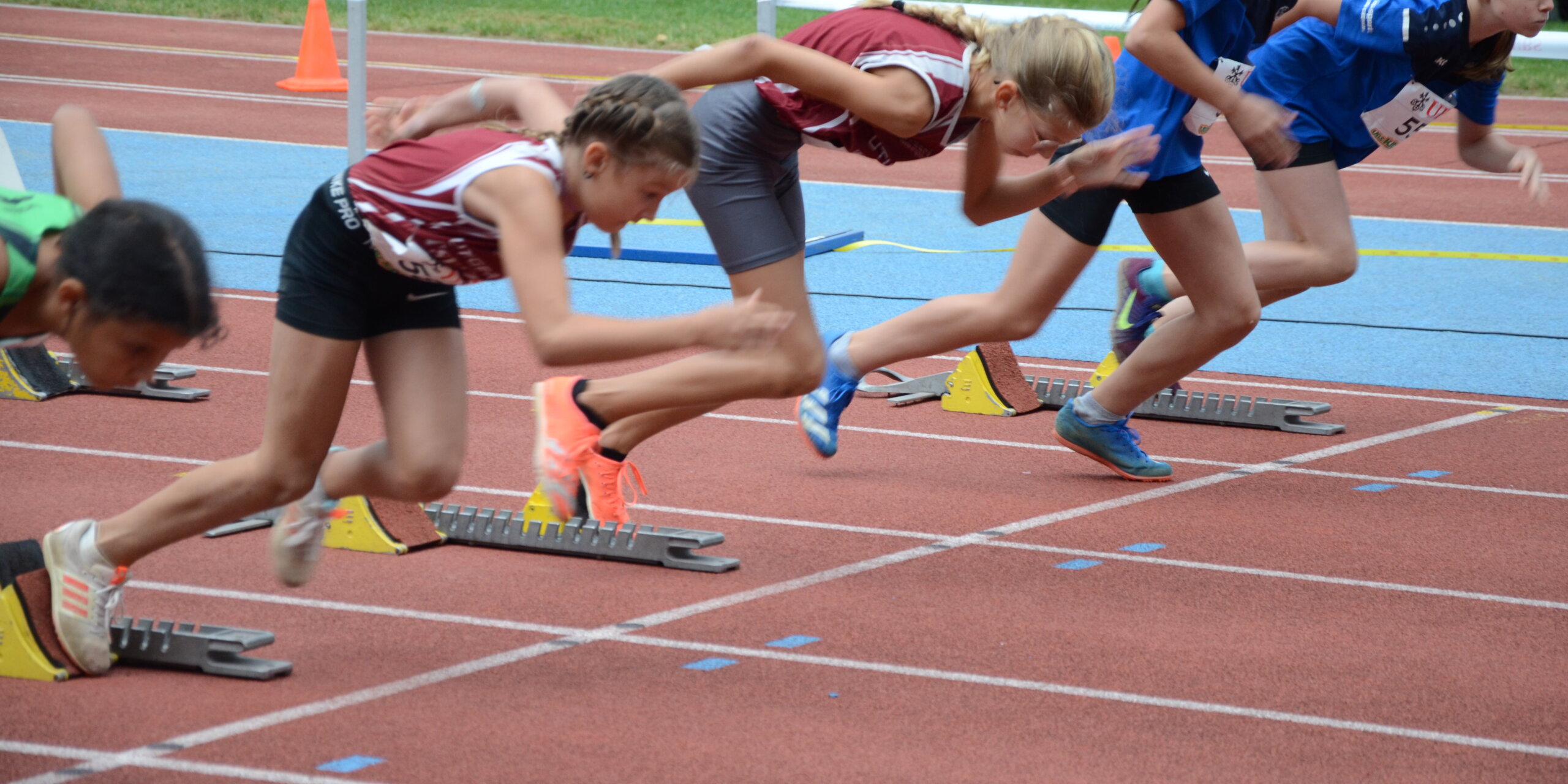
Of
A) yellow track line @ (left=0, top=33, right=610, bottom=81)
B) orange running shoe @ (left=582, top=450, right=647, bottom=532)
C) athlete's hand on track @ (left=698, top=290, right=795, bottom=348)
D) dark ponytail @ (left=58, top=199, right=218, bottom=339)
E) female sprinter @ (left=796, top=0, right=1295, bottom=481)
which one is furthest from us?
yellow track line @ (left=0, top=33, right=610, bottom=81)

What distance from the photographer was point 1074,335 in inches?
321

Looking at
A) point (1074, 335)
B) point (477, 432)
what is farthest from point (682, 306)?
point (477, 432)

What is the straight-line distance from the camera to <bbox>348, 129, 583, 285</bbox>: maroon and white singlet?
3410 millimetres

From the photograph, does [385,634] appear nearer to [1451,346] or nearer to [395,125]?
[395,125]

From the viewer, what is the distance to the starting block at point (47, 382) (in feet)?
20.4

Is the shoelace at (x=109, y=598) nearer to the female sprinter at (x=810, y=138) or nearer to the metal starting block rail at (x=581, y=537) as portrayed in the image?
the female sprinter at (x=810, y=138)

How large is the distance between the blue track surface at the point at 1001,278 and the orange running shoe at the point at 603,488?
3260mm

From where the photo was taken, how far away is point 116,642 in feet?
12.0

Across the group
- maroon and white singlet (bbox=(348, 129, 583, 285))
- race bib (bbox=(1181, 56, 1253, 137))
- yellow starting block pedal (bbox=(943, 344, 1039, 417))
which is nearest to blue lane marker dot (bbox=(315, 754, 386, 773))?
maroon and white singlet (bbox=(348, 129, 583, 285))

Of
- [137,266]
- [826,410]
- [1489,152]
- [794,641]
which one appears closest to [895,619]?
[794,641]

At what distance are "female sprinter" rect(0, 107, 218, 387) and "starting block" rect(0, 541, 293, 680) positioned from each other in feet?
2.32

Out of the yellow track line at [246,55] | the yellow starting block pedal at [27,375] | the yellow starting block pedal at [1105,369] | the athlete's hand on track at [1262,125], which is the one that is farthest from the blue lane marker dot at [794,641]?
the yellow track line at [246,55]

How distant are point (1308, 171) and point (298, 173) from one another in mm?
8266

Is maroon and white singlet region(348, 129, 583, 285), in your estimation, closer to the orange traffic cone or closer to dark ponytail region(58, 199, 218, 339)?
dark ponytail region(58, 199, 218, 339)
